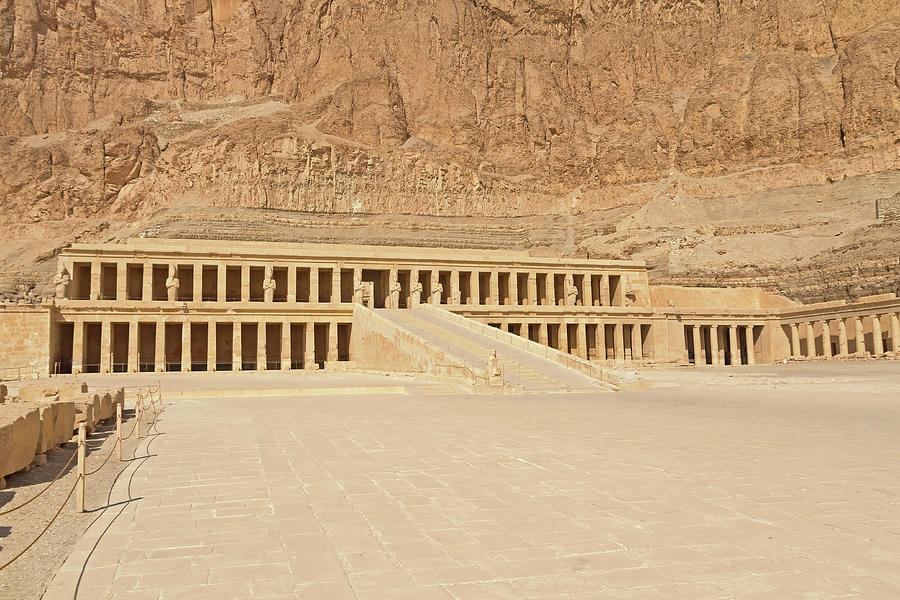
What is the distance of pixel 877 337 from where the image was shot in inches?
1666

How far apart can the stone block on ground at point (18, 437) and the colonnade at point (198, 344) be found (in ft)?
104

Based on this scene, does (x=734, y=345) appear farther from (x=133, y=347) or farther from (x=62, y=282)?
(x=62, y=282)

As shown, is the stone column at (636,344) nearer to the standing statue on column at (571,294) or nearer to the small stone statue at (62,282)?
the standing statue on column at (571,294)

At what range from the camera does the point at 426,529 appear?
6066 millimetres

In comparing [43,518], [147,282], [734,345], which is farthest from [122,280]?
[734,345]

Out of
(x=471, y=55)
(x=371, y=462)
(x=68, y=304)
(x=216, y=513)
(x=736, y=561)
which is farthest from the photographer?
(x=471, y=55)

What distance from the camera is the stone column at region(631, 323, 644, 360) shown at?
48438mm

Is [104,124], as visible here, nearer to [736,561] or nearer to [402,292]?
[402,292]

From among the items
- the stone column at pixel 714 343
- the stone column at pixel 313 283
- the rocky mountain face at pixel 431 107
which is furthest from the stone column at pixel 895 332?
the rocky mountain face at pixel 431 107

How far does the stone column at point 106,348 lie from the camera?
39.6 m

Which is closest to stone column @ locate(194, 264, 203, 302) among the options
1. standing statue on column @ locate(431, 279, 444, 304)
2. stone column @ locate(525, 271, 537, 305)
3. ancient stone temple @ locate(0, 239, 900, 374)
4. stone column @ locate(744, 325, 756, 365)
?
ancient stone temple @ locate(0, 239, 900, 374)

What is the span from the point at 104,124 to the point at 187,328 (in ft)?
203

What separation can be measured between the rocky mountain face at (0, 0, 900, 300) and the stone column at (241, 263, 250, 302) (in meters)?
36.8

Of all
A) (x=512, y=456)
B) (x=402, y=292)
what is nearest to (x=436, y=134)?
(x=402, y=292)
